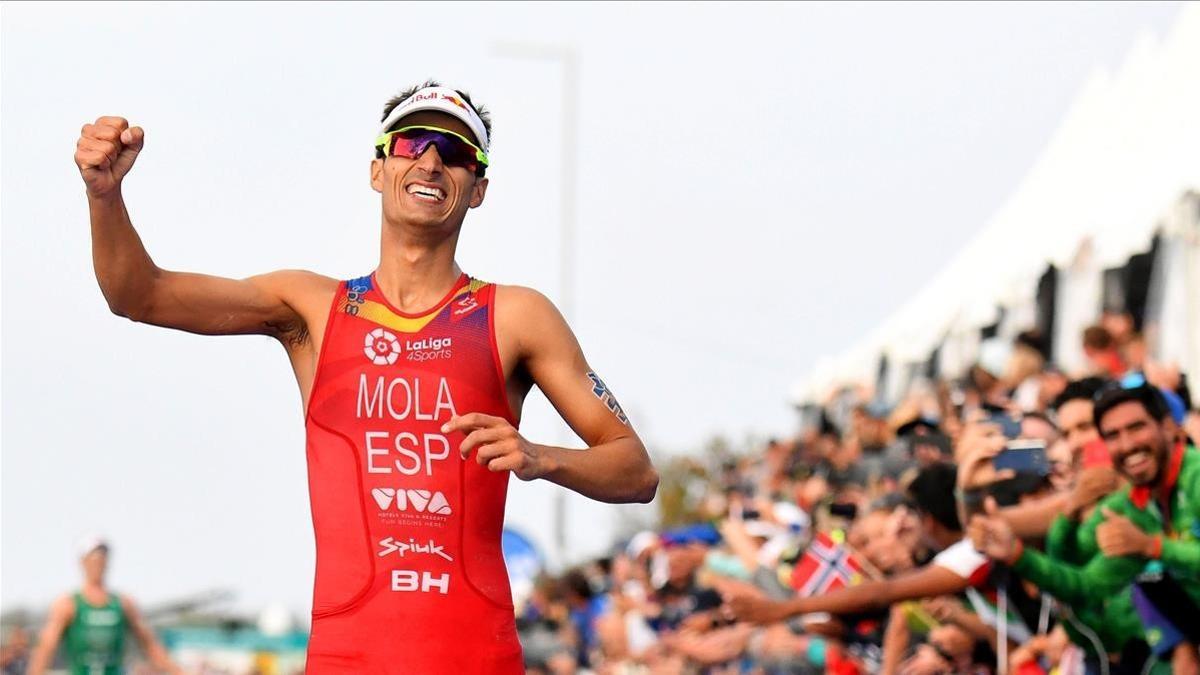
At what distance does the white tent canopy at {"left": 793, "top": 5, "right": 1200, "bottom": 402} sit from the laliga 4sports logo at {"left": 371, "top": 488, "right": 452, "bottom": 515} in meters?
7.30

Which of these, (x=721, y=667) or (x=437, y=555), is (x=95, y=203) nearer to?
(x=437, y=555)

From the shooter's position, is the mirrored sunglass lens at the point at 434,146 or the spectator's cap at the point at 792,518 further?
the spectator's cap at the point at 792,518

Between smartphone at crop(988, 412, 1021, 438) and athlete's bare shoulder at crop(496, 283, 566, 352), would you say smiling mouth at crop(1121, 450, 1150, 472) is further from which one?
athlete's bare shoulder at crop(496, 283, 566, 352)

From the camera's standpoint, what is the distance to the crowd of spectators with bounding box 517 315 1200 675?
26.9ft

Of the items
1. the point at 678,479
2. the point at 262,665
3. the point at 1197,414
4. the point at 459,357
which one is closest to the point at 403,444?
the point at 459,357

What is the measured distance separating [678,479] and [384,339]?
3938cm

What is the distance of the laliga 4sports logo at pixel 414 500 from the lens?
5.77m

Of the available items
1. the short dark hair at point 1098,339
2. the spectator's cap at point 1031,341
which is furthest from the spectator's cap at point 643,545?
the short dark hair at point 1098,339

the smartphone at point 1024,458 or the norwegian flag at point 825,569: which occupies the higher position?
the smartphone at point 1024,458

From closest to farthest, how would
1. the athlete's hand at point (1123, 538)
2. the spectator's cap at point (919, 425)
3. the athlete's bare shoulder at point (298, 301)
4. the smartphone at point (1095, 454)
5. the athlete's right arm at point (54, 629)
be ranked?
the athlete's bare shoulder at point (298, 301) < the athlete's hand at point (1123, 538) < the smartphone at point (1095, 454) < the spectator's cap at point (919, 425) < the athlete's right arm at point (54, 629)

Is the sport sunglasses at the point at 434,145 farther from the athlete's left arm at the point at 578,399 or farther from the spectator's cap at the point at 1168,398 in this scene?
the spectator's cap at the point at 1168,398

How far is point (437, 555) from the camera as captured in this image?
579 cm

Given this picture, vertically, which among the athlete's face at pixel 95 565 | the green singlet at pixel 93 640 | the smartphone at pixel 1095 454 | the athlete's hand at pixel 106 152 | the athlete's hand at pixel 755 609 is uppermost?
the athlete's hand at pixel 106 152

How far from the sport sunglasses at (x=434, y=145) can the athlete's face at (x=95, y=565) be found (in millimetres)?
9892
